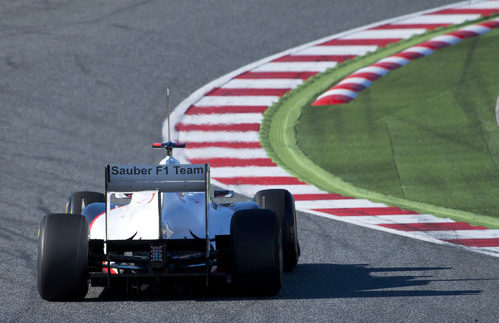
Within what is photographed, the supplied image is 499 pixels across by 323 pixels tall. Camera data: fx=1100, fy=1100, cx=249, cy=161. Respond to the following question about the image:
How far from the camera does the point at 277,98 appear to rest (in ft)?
66.9

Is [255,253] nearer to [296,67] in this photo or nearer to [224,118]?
[224,118]

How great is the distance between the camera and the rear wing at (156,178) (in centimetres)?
1160

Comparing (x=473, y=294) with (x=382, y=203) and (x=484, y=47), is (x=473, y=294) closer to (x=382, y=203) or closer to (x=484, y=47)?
(x=382, y=203)

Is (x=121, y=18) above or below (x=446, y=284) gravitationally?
above

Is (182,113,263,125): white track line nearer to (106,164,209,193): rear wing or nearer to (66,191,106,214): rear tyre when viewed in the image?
(66,191,106,214): rear tyre

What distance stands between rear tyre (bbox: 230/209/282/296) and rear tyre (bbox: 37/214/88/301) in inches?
59.6

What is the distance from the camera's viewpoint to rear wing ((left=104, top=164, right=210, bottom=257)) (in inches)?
457

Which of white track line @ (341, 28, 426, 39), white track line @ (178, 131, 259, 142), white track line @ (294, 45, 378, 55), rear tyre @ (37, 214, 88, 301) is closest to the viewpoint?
rear tyre @ (37, 214, 88, 301)

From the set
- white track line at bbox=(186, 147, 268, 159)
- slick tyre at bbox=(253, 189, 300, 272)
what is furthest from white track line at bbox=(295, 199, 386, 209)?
slick tyre at bbox=(253, 189, 300, 272)

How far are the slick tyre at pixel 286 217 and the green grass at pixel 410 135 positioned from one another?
10.9ft

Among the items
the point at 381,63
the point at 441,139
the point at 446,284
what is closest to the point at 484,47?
the point at 381,63

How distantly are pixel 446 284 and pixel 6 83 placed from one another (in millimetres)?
11144

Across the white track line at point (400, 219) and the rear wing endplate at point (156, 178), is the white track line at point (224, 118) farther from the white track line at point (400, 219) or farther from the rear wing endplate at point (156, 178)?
the rear wing endplate at point (156, 178)

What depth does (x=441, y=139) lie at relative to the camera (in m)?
18.4
